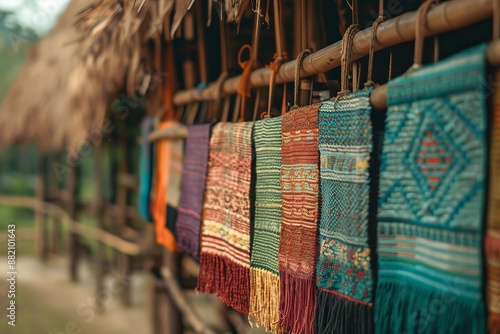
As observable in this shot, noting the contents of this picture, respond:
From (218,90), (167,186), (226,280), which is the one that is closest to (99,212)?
(167,186)

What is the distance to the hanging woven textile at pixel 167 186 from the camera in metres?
2.89

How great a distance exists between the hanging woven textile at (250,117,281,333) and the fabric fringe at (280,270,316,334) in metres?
0.07

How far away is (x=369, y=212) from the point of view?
4.19ft

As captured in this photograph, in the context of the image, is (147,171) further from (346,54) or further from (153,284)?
(346,54)

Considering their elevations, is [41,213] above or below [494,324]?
below

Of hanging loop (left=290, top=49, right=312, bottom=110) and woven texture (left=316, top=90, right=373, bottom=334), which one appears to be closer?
woven texture (left=316, top=90, right=373, bottom=334)

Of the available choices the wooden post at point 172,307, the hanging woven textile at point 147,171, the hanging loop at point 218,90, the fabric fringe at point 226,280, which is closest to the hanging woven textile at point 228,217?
the fabric fringe at point 226,280

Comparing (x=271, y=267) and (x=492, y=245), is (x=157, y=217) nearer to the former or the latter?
(x=271, y=267)

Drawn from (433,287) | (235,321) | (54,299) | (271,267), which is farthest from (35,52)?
(433,287)

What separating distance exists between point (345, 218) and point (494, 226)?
43 centimetres

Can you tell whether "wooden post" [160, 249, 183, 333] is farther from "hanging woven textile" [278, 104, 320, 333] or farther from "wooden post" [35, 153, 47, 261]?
"wooden post" [35, 153, 47, 261]

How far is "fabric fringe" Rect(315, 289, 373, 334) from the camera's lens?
1.28 m

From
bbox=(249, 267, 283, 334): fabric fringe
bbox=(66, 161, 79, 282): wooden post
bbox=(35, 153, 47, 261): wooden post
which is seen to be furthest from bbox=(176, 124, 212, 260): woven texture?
bbox=(35, 153, 47, 261): wooden post

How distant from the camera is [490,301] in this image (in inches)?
38.6
